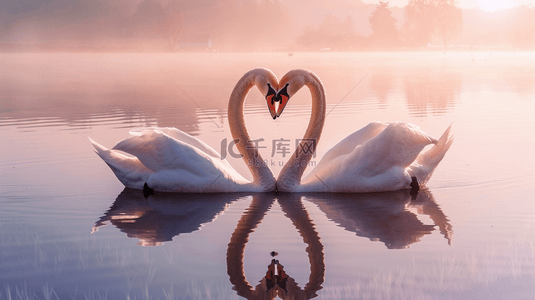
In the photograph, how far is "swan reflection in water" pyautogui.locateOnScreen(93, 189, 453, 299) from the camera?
220 inches

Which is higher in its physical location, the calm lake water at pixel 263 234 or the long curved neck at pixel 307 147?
the long curved neck at pixel 307 147

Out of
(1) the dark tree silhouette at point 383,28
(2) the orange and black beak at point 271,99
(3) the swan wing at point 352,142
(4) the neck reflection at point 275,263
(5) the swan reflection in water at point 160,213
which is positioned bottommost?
(4) the neck reflection at point 275,263

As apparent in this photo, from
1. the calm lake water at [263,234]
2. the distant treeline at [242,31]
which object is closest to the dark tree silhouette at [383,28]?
the distant treeline at [242,31]

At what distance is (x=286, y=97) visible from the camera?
8461 mm

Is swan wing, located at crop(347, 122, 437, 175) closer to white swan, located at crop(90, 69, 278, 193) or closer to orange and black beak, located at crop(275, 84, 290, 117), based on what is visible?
orange and black beak, located at crop(275, 84, 290, 117)

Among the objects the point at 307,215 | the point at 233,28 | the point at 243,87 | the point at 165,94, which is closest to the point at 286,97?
the point at 243,87

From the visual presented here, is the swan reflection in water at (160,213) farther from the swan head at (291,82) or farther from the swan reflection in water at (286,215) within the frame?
the swan head at (291,82)

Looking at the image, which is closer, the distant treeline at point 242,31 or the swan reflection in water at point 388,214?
the swan reflection in water at point 388,214

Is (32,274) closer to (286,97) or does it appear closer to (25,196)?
(25,196)

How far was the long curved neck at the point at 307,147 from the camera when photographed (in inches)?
364

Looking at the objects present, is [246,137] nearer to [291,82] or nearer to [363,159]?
[291,82]

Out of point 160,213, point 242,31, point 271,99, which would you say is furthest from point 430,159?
point 242,31

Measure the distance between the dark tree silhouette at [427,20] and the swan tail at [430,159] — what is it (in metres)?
126

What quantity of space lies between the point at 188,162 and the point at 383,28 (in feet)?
437
